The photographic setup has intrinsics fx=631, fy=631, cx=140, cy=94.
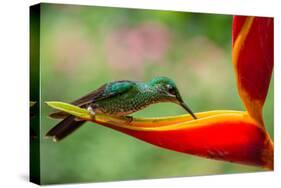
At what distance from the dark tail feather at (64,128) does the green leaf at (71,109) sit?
0.05 meters

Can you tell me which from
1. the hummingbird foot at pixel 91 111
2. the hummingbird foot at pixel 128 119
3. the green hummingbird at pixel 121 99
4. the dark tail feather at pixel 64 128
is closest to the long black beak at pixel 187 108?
the green hummingbird at pixel 121 99

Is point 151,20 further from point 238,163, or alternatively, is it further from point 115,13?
point 238,163

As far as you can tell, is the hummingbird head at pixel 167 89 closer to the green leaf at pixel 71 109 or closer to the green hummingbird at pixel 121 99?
the green hummingbird at pixel 121 99

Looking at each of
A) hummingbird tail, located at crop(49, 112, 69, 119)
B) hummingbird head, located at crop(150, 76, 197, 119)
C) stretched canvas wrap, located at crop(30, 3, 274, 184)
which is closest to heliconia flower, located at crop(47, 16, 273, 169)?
stretched canvas wrap, located at crop(30, 3, 274, 184)

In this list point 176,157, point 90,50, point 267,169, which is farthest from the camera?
point 267,169

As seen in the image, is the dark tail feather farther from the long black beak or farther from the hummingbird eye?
the long black beak

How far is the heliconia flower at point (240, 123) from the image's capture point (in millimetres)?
6727

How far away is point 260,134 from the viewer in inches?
283

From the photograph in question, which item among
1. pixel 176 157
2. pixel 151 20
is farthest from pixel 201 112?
pixel 151 20

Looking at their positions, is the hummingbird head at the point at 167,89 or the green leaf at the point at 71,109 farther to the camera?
the hummingbird head at the point at 167,89

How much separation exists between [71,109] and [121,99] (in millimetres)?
535

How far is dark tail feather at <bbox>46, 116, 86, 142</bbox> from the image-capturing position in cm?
614

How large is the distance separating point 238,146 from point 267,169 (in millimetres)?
561

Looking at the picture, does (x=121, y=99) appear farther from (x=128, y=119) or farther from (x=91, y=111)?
(x=91, y=111)
